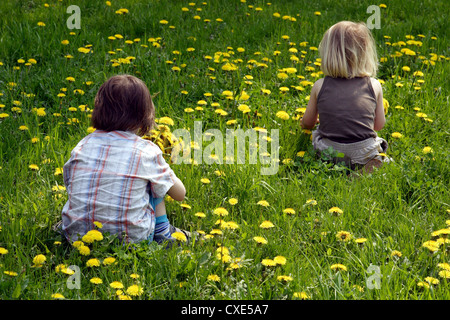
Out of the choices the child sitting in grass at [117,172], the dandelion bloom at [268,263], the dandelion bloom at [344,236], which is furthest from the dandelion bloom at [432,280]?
the child sitting in grass at [117,172]

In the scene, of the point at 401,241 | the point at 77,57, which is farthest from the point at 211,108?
the point at 401,241

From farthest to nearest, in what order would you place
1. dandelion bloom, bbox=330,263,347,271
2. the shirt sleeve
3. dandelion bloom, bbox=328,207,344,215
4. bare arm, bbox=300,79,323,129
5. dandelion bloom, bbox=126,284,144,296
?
1. bare arm, bbox=300,79,323,129
2. dandelion bloom, bbox=328,207,344,215
3. the shirt sleeve
4. dandelion bloom, bbox=330,263,347,271
5. dandelion bloom, bbox=126,284,144,296

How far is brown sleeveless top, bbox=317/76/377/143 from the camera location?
3527 millimetres

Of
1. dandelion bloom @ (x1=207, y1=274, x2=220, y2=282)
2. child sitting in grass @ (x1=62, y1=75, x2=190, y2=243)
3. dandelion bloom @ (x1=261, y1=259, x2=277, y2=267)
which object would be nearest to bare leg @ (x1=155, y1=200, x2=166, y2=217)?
child sitting in grass @ (x1=62, y1=75, x2=190, y2=243)

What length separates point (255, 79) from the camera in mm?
4484

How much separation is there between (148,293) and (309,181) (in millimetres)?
1375

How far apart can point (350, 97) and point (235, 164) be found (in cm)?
88

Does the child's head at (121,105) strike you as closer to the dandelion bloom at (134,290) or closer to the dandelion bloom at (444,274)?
the dandelion bloom at (134,290)

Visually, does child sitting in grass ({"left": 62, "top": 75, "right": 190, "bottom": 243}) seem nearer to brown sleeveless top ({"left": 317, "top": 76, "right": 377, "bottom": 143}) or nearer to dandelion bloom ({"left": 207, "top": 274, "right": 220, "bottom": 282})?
dandelion bloom ({"left": 207, "top": 274, "right": 220, "bottom": 282})

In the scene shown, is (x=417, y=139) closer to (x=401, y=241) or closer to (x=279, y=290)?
(x=401, y=241)

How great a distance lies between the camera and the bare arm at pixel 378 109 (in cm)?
359

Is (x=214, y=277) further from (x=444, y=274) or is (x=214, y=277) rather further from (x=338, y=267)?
(x=444, y=274)

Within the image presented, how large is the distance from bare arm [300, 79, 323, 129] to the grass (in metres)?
0.08

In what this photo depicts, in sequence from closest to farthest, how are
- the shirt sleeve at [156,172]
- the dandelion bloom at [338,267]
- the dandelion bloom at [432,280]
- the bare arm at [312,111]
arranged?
the dandelion bloom at [432,280], the dandelion bloom at [338,267], the shirt sleeve at [156,172], the bare arm at [312,111]
